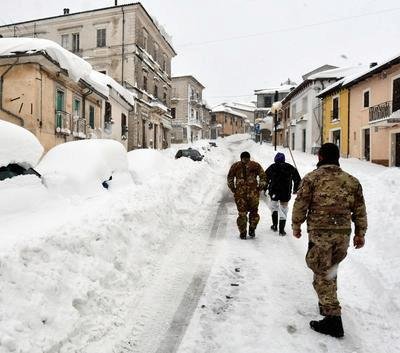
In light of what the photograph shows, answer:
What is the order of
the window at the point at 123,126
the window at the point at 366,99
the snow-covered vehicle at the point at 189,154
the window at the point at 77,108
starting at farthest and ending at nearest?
1. the window at the point at 123,126
2. the snow-covered vehicle at the point at 189,154
3. the window at the point at 366,99
4. the window at the point at 77,108

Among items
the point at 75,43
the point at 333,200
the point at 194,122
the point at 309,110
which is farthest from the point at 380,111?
the point at 194,122

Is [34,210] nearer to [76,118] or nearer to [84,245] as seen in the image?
[84,245]

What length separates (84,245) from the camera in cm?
416

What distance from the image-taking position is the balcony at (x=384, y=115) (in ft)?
55.8

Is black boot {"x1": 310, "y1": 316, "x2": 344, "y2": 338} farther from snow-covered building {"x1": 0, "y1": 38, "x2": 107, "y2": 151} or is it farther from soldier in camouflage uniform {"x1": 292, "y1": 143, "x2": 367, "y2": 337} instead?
snow-covered building {"x1": 0, "y1": 38, "x2": 107, "y2": 151}

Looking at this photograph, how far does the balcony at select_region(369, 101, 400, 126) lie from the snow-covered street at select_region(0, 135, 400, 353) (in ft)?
41.8

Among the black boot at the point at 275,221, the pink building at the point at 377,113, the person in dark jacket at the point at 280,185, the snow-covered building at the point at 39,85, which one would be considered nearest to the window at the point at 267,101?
the pink building at the point at 377,113

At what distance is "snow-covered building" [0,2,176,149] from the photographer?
26.5m

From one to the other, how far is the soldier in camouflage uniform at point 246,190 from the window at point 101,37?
24.6m

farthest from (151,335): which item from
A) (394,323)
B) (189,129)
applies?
(189,129)

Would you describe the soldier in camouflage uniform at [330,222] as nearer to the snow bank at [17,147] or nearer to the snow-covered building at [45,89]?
the snow bank at [17,147]

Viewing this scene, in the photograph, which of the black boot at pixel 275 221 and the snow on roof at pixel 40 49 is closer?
the black boot at pixel 275 221

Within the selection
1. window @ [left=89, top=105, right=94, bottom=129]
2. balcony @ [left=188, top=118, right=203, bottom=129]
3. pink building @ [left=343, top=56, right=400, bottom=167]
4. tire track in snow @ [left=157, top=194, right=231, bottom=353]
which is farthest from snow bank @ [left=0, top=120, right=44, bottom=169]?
balcony @ [left=188, top=118, right=203, bottom=129]

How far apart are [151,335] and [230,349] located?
77 cm
